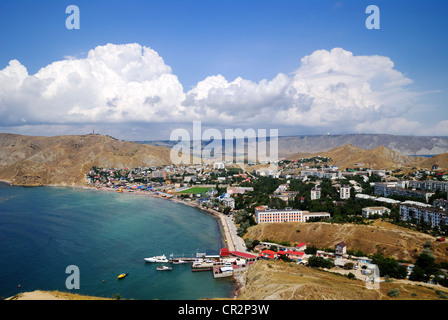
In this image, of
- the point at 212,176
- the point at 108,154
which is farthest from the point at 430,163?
the point at 108,154

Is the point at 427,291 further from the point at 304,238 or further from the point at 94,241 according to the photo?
the point at 94,241

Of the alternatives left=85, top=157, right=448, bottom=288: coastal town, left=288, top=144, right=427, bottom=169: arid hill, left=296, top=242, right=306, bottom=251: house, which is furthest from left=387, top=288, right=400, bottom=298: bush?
left=288, top=144, right=427, bottom=169: arid hill

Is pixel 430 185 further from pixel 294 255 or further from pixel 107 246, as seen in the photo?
pixel 107 246

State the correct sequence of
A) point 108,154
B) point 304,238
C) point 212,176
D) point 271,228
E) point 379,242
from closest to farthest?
1. point 379,242
2. point 304,238
3. point 271,228
4. point 212,176
5. point 108,154

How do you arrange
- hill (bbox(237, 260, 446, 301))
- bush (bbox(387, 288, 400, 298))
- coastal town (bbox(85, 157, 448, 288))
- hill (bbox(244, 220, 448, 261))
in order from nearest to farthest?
hill (bbox(237, 260, 446, 301)) → bush (bbox(387, 288, 400, 298)) → coastal town (bbox(85, 157, 448, 288)) → hill (bbox(244, 220, 448, 261))

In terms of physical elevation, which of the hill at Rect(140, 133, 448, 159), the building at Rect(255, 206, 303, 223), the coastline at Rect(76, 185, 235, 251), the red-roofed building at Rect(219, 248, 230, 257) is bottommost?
the coastline at Rect(76, 185, 235, 251)

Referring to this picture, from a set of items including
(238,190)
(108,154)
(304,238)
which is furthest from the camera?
(108,154)

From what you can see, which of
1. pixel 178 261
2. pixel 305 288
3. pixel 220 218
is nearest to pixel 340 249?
pixel 305 288

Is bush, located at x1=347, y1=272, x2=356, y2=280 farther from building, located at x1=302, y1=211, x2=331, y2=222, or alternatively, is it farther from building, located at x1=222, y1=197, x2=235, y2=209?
building, located at x1=222, y1=197, x2=235, y2=209
